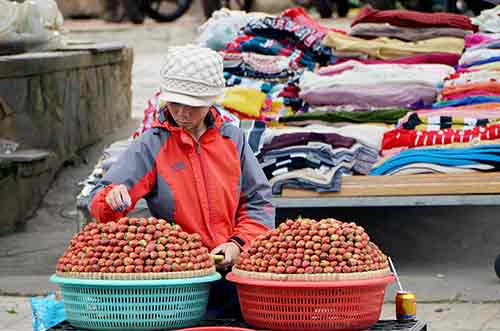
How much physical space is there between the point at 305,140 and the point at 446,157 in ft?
2.56

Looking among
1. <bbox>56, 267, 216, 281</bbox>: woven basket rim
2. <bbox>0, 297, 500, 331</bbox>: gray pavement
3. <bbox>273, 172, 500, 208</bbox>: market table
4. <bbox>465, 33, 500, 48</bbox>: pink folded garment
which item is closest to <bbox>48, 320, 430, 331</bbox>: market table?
<bbox>56, 267, 216, 281</bbox>: woven basket rim

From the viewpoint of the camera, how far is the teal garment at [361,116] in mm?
7375

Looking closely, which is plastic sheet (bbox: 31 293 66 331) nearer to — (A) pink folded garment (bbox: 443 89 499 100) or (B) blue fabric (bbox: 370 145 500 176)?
(B) blue fabric (bbox: 370 145 500 176)

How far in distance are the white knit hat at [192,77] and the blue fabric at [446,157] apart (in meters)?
2.84

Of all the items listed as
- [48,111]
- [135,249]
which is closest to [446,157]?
[135,249]

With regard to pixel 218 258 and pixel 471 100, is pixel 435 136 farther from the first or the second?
pixel 218 258

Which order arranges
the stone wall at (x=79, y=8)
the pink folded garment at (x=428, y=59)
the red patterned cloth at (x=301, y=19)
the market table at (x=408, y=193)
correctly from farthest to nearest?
the stone wall at (x=79, y=8) → the red patterned cloth at (x=301, y=19) → the pink folded garment at (x=428, y=59) → the market table at (x=408, y=193)

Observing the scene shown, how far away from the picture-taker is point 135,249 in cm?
362

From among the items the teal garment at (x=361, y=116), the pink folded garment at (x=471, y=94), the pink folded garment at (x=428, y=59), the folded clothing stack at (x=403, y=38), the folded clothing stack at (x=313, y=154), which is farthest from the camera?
the folded clothing stack at (x=403, y=38)

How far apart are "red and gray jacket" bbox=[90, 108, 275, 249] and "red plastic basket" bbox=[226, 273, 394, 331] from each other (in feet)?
1.17

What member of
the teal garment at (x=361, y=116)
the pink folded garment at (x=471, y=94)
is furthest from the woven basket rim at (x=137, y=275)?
the pink folded garment at (x=471, y=94)

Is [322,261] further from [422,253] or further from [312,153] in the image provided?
[422,253]

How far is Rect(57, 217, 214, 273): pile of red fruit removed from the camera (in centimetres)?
359

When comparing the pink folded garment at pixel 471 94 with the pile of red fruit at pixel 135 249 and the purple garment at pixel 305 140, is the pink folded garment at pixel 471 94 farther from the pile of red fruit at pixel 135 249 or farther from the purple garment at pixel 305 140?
the pile of red fruit at pixel 135 249
